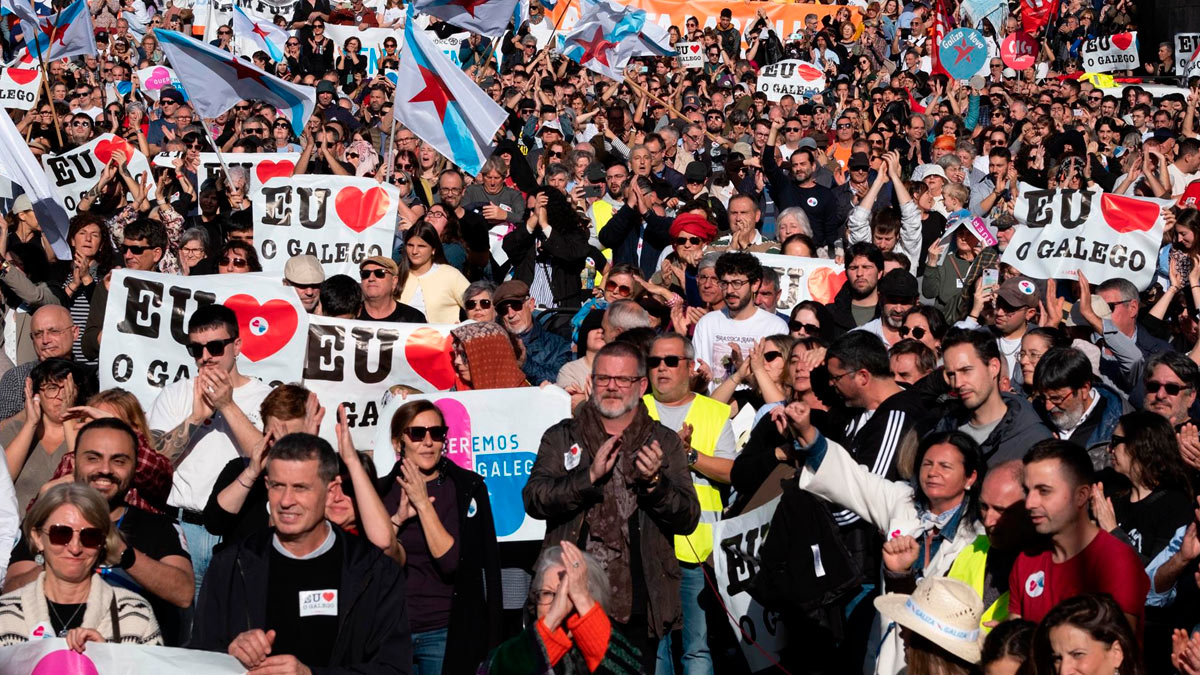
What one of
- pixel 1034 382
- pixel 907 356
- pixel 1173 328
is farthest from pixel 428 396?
pixel 1173 328

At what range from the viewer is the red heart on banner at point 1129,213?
10625 mm

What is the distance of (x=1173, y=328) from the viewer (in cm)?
967

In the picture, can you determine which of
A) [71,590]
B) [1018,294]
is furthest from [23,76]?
[71,590]

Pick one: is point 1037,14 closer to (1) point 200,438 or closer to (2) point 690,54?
(2) point 690,54

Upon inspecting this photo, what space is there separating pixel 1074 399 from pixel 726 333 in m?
2.35

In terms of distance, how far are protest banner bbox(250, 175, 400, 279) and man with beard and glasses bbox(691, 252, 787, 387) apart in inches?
115

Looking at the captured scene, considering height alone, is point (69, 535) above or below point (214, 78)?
below

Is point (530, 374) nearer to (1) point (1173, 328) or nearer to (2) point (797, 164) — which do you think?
(1) point (1173, 328)

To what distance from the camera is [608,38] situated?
20.0 m

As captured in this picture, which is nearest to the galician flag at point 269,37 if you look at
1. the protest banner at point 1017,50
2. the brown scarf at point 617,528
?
the protest banner at point 1017,50

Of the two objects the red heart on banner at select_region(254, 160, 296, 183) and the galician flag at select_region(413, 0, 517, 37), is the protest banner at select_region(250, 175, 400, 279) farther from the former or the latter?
the galician flag at select_region(413, 0, 517, 37)

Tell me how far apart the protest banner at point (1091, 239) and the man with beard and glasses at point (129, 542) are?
21.1 ft

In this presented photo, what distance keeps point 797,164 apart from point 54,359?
7.17 metres

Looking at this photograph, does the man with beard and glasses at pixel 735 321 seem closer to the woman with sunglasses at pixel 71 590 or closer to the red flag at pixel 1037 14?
the woman with sunglasses at pixel 71 590
